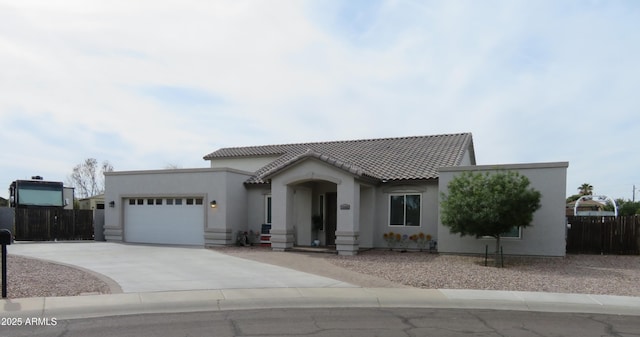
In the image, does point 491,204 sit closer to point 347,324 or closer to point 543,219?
point 543,219

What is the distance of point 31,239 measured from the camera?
23.6m

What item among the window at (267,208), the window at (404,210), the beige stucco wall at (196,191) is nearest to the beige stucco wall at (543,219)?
the window at (404,210)

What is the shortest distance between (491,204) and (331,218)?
843cm

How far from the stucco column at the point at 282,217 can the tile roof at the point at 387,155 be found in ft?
2.78

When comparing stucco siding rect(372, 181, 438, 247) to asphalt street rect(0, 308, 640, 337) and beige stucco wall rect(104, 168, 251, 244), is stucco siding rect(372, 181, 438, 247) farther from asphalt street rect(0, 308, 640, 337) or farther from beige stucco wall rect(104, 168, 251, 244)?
asphalt street rect(0, 308, 640, 337)

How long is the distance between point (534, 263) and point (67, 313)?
1399 cm

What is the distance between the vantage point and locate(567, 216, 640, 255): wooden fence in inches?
751

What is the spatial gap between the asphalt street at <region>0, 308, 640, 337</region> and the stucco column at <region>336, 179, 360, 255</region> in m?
8.87

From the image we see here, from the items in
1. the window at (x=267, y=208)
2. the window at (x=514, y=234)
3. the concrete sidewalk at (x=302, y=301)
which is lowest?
the concrete sidewalk at (x=302, y=301)

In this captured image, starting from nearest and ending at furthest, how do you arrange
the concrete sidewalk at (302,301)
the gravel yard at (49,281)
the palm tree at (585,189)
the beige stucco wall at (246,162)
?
the concrete sidewalk at (302,301) < the gravel yard at (49,281) < the beige stucco wall at (246,162) < the palm tree at (585,189)

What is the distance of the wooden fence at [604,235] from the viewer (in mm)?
19078

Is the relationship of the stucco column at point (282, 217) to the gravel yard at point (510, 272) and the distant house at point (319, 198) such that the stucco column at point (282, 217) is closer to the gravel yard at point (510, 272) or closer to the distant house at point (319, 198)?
the distant house at point (319, 198)

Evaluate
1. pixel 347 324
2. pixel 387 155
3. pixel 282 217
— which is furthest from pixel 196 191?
pixel 347 324

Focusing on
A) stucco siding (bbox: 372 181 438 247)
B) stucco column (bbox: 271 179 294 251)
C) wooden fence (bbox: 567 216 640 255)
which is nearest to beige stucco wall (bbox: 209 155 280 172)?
stucco column (bbox: 271 179 294 251)
